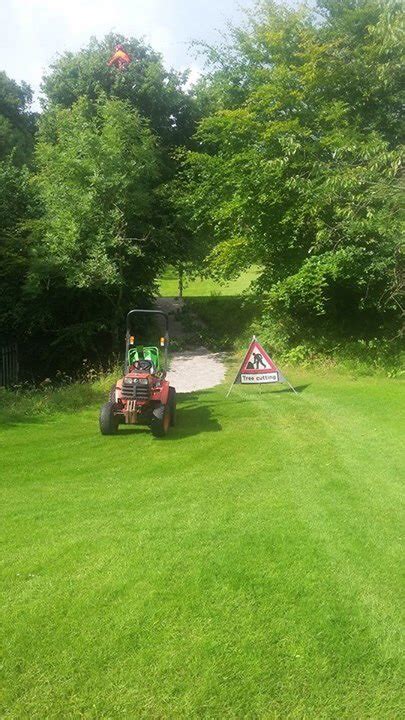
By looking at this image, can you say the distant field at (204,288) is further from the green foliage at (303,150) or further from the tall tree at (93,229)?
the green foliage at (303,150)

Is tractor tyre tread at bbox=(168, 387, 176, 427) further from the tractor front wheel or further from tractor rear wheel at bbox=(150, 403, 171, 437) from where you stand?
the tractor front wheel

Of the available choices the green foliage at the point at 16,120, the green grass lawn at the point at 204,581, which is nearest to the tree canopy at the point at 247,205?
the green grass lawn at the point at 204,581

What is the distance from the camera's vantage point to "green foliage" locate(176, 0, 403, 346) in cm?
1302

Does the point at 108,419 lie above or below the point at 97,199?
below

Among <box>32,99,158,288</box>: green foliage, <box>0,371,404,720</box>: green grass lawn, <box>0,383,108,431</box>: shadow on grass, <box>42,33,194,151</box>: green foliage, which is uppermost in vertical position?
<box>42,33,194,151</box>: green foliage

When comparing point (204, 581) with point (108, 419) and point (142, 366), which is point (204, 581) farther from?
point (142, 366)

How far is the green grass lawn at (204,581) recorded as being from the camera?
3061 millimetres

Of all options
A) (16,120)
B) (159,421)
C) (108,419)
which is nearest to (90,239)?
(108,419)

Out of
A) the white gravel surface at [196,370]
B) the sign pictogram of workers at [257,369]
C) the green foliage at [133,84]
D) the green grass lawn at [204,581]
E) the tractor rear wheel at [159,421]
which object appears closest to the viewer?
the green grass lawn at [204,581]

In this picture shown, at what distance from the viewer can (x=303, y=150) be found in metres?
12.5

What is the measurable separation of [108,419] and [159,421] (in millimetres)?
Answer: 754

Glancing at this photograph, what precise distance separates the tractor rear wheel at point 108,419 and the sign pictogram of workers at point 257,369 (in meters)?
2.96

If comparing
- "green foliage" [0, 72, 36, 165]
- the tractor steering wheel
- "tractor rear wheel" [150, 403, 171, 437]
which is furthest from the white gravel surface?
"green foliage" [0, 72, 36, 165]

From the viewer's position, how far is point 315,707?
9.73ft
